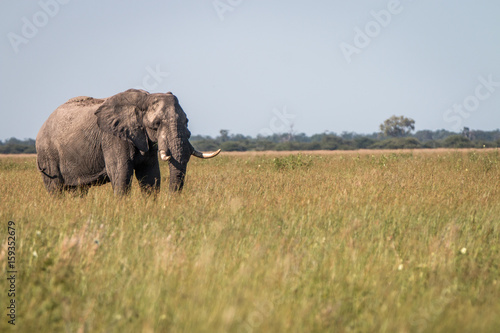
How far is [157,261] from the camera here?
4059mm

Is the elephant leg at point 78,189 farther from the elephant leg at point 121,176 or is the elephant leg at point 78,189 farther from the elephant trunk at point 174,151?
the elephant trunk at point 174,151

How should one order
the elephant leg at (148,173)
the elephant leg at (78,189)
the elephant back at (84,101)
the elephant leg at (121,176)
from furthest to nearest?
1. the elephant back at (84,101)
2. the elephant leg at (78,189)
3. the elephant leg at (148,173)
4. the elephant leg at (121,176)

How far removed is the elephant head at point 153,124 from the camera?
7699mm

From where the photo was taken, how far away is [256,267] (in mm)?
4031

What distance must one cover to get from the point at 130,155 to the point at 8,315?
496 centimetres

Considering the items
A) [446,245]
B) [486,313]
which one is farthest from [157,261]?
[446,245]

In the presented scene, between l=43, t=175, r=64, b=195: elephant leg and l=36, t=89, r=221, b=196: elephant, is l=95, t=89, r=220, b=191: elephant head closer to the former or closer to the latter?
l=36, t=89, r=221, b=196: elephant

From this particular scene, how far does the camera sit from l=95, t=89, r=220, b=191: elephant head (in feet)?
25.3

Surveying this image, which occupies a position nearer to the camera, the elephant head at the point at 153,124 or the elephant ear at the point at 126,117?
the elephant head at the point at 153,124

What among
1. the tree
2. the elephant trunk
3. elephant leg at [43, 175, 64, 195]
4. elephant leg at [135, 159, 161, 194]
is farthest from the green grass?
the tree

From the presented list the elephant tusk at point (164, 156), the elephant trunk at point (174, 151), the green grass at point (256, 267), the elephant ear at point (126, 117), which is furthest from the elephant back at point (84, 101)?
the green grass at point (256, 267)

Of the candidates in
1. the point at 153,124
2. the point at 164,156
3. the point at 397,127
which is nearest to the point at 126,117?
the point at 153,124

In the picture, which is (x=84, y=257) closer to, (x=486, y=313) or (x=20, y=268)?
(x=20, y=268)

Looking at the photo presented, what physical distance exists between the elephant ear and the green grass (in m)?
1.30
